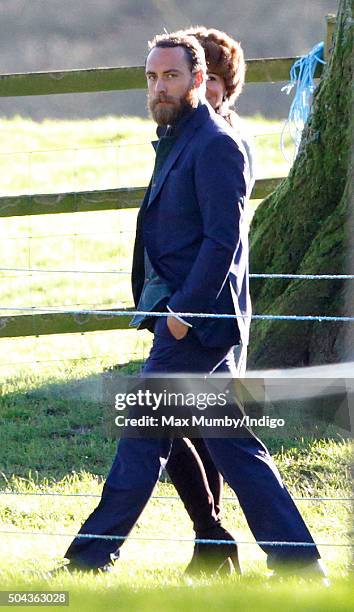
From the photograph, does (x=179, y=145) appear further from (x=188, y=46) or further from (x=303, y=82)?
(x=303, y=82)

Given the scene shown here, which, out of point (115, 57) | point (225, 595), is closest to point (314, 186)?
point (225, 595)

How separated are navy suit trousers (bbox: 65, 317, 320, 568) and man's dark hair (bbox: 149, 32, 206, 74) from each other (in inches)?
31.6

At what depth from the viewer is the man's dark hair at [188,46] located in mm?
3934

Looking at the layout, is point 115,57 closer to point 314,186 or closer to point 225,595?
point 314,186

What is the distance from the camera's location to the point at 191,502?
4.11 metres

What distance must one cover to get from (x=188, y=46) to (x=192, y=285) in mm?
762

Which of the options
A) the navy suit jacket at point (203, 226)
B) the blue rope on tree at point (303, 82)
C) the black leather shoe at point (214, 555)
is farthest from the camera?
the blue rope on tree at point (303, 82)

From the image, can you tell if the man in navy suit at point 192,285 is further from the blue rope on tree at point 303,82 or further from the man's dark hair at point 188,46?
the blue rope on tree at point 303,82

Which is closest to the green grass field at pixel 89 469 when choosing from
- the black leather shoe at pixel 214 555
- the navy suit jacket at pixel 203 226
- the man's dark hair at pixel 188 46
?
the black leather shoe at pixel 214 555

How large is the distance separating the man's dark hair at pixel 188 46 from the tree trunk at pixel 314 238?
5.99ft

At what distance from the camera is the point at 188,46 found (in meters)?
3.95

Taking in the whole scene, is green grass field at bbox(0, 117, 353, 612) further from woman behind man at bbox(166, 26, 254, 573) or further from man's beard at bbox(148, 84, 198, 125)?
man's beard at bbox(148, 84, 198, 125)

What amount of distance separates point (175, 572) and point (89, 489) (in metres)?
1.12

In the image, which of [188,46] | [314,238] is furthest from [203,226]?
[314,238]
